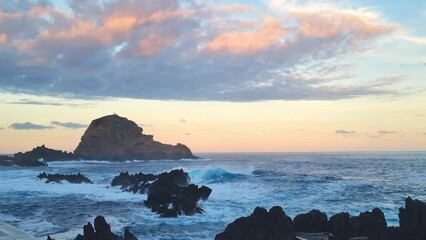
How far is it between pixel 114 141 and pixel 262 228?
6251 inches

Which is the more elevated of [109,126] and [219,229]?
[109,126]

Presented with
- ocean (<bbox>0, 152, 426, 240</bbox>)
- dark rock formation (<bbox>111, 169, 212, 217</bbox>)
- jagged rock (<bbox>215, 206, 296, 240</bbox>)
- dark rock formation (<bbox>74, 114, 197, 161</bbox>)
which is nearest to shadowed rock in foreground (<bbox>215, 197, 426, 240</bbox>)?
jagged rock (<bbox>215, 206, 296, 240</bbox>)

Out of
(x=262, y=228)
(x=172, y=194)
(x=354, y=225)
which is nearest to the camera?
(x=262, y=228)

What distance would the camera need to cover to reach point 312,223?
21.3m

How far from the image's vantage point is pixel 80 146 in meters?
173

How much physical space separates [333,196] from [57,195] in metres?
28.0

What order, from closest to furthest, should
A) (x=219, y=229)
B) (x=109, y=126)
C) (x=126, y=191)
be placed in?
(x=219, y=229)
(x=126, y=191)
(x=109, y=126)

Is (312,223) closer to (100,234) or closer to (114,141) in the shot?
(100,234)

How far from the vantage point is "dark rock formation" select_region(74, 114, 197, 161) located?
168625mm

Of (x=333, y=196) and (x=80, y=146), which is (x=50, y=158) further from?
(x=333, y=196)

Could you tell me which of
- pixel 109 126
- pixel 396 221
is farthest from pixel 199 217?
pixel 109 126

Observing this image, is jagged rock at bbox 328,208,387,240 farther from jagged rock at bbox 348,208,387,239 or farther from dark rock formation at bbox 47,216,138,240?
dark rock formation at bbox 47,216,138,240

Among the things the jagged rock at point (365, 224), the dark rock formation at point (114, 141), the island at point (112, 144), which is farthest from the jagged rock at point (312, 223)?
the dark rock formation at point (114, 141)

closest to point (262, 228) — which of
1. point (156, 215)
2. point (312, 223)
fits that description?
point (312, 223)
